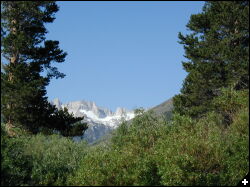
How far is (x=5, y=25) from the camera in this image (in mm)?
46812

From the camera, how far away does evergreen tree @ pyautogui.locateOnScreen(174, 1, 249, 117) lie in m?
52.4

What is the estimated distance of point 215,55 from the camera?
180 ft

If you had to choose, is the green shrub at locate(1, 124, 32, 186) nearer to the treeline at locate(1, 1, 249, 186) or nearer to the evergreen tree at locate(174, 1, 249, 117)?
the treeline at locate(1, 1, 249, 186)

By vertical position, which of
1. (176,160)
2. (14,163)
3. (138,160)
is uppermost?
Answer: (14,163)

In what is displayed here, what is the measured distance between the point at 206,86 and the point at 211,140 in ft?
72.9

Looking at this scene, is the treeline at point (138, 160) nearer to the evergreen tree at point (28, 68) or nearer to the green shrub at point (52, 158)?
the green shrub at point (52, 158)

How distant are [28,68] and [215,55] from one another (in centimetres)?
2497

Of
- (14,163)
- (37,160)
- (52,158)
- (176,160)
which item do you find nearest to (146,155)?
(176,160)

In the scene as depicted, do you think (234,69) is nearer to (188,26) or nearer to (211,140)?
(188,26)

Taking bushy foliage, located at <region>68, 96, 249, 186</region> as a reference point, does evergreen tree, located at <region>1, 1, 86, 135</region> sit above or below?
above

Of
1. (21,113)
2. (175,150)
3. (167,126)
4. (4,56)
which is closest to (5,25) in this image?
(4,56)

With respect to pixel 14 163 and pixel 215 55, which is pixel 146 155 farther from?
pixel 215 55

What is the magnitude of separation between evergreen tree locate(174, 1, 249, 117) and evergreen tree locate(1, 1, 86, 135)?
17266 millimetres

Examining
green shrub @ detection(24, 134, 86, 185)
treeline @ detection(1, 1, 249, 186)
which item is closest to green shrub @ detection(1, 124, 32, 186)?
treeline @ detection(1, 1, 249, 186)
